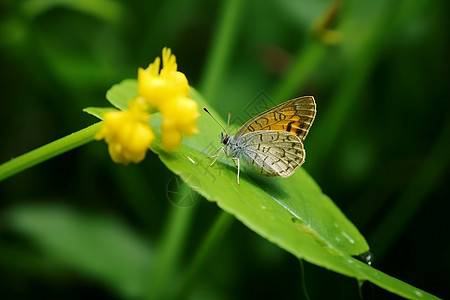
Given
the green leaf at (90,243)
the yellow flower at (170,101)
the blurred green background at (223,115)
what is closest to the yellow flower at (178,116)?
the yellow flower at (170,101)

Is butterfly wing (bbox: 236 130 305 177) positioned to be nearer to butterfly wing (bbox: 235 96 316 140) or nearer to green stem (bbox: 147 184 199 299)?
butterfly wing (bbox: 235 96 316 140)

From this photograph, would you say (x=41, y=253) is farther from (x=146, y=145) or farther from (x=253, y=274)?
(x=146, y=145)

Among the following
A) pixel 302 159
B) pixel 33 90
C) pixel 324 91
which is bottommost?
pixel 33 90

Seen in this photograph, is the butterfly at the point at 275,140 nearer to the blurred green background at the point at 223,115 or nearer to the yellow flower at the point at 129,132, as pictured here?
the yellow flower at the point at 129,132

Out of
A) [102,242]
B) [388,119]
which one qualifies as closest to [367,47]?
[388,119]

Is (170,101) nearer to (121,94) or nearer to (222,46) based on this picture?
(121,94)

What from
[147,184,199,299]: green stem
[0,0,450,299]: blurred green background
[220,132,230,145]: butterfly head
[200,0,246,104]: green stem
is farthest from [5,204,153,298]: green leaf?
[220,132,230,145]: butterfly head
